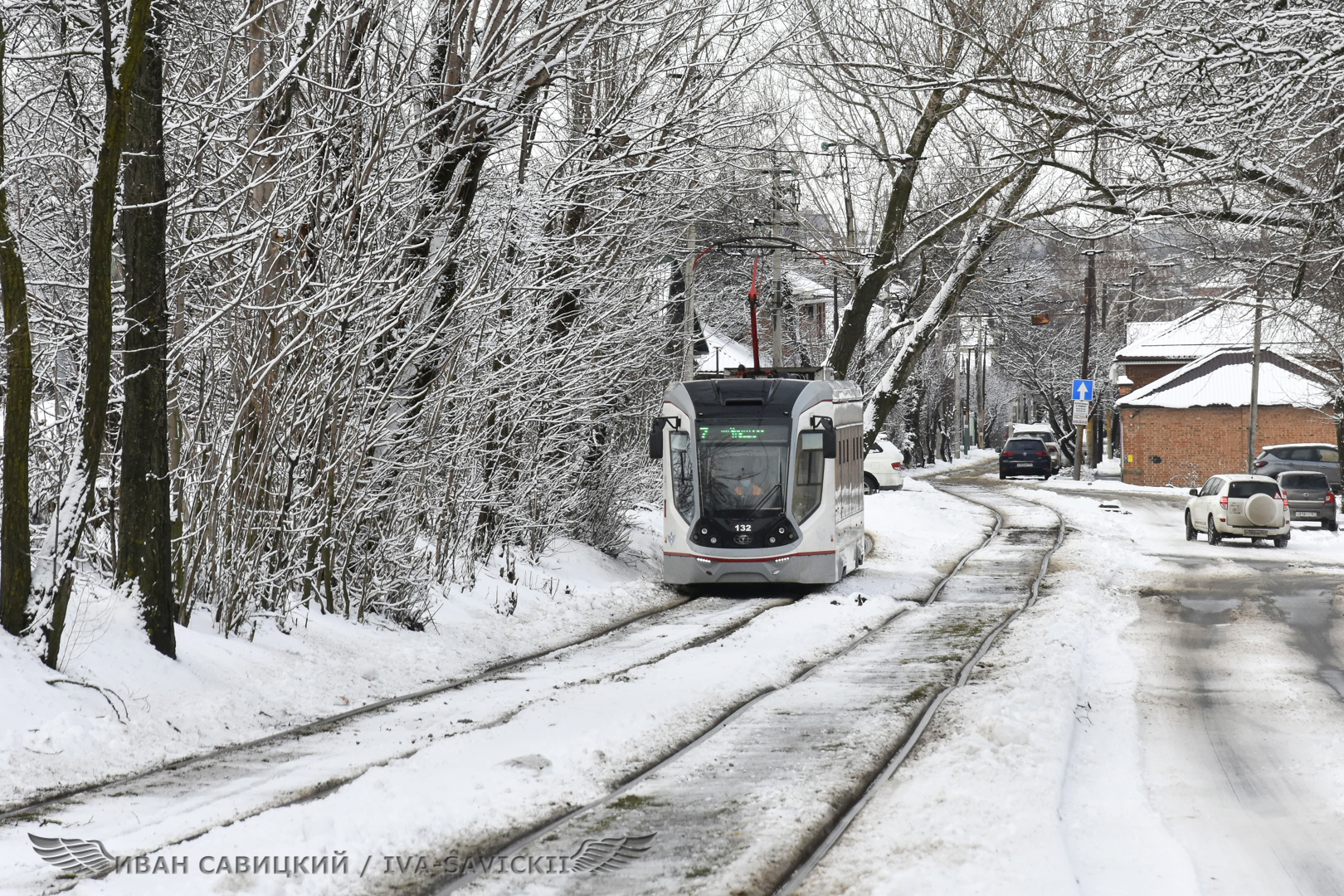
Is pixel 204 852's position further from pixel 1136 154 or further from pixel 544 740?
pixel 1136 154

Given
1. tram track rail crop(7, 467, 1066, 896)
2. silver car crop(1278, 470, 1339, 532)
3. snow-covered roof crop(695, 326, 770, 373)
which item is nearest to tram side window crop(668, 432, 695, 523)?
tram track rail crop(7, 467, 1066, 896)

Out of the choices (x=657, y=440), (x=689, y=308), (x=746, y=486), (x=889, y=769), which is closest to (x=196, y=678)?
(x=889, y=769)

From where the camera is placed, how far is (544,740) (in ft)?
28.4

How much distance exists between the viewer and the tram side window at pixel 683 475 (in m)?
19.3

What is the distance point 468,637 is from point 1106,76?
26.1ft

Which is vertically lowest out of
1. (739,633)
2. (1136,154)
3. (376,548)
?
(739,633)

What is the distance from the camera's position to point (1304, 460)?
4406 cm

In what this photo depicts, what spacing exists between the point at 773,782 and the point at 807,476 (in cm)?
1129

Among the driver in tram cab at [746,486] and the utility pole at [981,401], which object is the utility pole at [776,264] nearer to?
the driver in tram cab at [746,486]

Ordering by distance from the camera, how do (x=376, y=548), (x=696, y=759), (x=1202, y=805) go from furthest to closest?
1. (x=376, y=548)
2. (x=696, y=759)
3. (x=1202, y=805)

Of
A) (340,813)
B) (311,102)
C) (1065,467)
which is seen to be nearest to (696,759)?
(340,813)

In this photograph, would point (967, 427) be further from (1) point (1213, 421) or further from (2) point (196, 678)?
(2) point (196, 678)

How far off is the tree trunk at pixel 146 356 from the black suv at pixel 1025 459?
173ft

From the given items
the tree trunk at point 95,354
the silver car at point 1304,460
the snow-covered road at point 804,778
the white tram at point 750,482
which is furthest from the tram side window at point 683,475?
the silver car at point 1304,460
